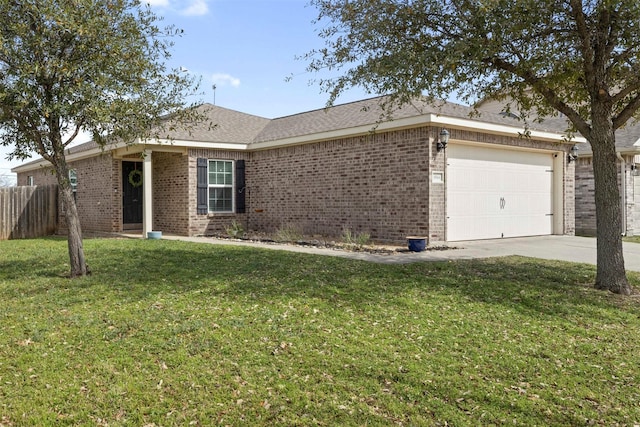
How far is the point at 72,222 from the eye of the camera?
7.47m

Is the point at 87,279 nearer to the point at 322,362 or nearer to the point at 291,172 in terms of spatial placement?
the point at 322,362

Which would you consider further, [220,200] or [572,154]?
[220,200]

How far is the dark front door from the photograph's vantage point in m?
16.9

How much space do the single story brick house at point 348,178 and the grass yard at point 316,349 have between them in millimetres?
4369

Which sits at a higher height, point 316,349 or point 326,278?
point 326,278

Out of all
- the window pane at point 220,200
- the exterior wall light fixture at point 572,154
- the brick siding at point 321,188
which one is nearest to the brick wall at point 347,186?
the brick siding at point 321,188

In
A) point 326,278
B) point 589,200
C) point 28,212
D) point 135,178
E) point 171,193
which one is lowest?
point 326,278

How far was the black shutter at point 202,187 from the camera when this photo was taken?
1466cm

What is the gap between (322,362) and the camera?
4262mm

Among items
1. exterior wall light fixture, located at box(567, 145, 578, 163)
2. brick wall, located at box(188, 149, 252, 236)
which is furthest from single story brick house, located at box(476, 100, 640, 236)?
brick wall, located at box(188, 149, 252, 236)

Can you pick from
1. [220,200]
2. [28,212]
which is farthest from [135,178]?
[220,200]

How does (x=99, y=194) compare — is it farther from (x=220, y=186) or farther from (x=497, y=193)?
(x=497, y=193)

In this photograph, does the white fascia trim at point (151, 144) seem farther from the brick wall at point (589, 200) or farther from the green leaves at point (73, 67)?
the brick wall at point (589, 200)

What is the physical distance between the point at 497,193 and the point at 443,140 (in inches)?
110
